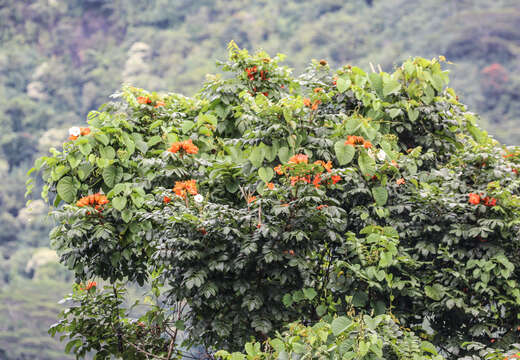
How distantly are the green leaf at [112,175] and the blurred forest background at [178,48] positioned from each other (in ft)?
50.4

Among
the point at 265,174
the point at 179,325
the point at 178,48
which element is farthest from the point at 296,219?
the point at 178,48

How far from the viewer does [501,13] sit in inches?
886

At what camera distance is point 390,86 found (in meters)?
3.58

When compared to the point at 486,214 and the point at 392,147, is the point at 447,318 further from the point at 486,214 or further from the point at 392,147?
the point at 392,147

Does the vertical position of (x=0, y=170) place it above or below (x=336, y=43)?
below

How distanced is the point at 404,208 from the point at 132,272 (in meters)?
1.58

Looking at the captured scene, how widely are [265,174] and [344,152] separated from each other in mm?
431

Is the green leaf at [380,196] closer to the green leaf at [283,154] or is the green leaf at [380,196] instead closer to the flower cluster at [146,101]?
the green leaf at [283,154]

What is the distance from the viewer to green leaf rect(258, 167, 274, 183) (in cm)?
287

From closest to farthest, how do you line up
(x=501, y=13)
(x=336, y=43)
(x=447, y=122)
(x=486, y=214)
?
(x=486, y=214) < (x=447, y=122) < (x=501, y=13) < (x=336, y=43)

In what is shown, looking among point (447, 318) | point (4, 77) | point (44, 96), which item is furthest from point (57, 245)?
point (4, 77)

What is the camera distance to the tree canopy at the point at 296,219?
2672 millimetres

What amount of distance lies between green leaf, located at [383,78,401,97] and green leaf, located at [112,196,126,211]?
1.71 meters

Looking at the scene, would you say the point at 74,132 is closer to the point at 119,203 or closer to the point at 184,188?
the point at 119,203
